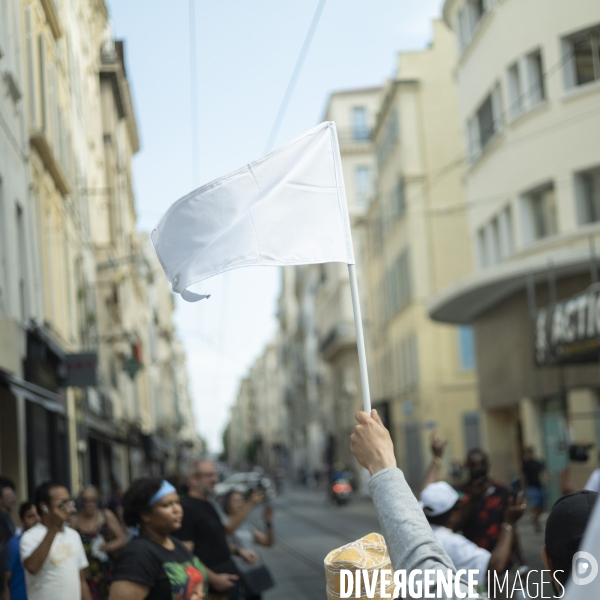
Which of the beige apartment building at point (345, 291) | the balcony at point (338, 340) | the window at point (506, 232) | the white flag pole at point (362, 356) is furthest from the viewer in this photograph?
the beige apartment building at point (345, 291)

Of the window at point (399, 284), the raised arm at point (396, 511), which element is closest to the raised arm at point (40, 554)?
the raised arm at point (396, 511)

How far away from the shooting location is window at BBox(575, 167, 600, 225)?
2219cm

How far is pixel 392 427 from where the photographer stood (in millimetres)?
45125

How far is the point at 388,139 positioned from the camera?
139 ft

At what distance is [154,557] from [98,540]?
156 inches

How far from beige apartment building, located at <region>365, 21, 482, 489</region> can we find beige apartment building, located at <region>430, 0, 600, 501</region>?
1096 centimetres

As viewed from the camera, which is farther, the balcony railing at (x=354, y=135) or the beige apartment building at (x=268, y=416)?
the beige apartment building at (x=268, y=416)

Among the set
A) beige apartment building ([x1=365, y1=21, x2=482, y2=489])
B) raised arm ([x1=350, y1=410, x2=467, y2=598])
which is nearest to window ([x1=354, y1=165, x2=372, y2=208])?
beige apartment building ([x1=365, y1=21, x2=482, y2=489])

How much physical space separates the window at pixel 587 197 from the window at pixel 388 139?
1853cm

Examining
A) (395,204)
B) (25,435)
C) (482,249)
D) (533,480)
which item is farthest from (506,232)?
(395,204)

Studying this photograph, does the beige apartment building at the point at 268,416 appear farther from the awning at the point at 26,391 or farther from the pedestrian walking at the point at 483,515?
the pedestrian walking at the point at 483,515

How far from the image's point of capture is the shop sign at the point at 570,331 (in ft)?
60.1

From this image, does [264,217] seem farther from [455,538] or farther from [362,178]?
[362,178]

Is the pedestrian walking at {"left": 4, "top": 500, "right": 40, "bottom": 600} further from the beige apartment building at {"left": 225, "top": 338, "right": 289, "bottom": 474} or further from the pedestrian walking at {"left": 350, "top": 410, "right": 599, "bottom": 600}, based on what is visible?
the beige apartment building at {"left": 225, "top": 338, "right": 289, "bottom": 474}
